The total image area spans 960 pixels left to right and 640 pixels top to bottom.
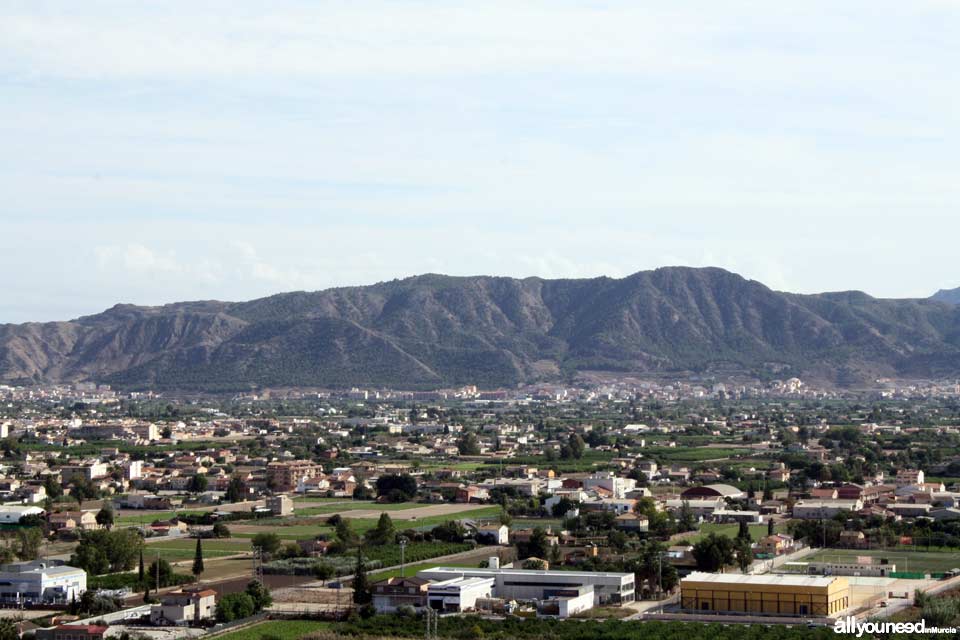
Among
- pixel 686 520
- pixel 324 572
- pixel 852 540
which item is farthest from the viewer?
pixel 686 520

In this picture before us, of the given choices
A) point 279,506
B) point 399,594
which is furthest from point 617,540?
point 279,506

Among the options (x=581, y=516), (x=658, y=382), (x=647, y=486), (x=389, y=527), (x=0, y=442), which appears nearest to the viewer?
(x=389, y=527)

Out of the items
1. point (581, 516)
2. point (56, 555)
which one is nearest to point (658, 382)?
point (581, 516)

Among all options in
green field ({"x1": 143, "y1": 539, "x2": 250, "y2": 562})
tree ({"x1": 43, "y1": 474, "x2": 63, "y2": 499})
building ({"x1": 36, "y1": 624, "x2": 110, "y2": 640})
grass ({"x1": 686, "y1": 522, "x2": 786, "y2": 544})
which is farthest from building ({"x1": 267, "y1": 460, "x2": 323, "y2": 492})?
building ({"x1": 36, "y1": 624, "x2": 110, "y2": 640})

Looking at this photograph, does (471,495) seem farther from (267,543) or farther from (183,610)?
(183,610)

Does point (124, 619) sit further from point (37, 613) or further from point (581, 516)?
point (581, 516)

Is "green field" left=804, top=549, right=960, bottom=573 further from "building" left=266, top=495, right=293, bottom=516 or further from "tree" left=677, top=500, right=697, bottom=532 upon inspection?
"building" left=266, top=495, right=293, bottom=516

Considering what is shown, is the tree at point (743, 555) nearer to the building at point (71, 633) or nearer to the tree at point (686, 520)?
the tree at point (686, 520)
